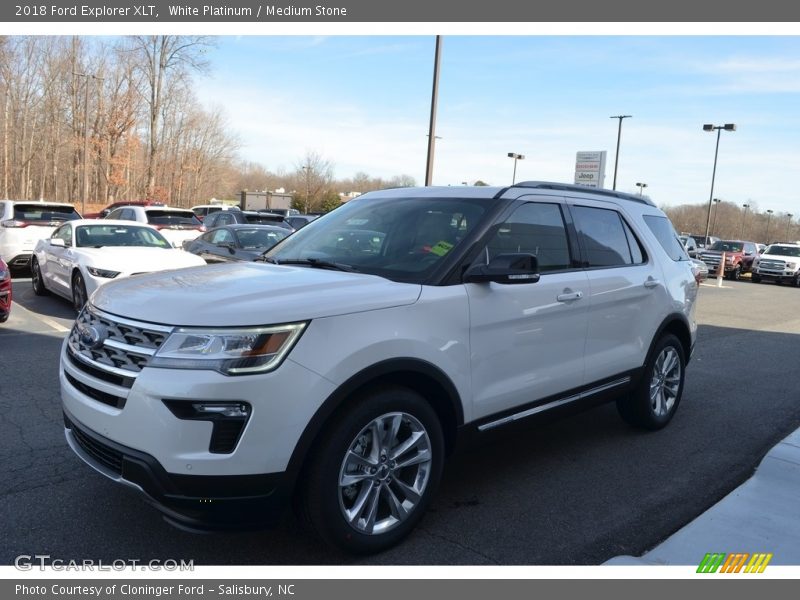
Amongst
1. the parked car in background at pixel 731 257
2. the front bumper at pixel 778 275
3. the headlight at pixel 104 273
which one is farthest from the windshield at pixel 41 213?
the front bumper at pixel 778 275

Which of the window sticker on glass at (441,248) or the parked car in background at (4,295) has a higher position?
the window sticker on glass at (441,248)

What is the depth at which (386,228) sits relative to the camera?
416 cm

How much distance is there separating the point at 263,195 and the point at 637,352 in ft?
171

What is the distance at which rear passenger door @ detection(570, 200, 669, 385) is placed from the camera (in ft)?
14.8

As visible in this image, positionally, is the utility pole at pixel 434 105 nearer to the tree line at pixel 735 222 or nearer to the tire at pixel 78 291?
the tire at pixel 78 291

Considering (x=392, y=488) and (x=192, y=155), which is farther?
(x=192, y=155)

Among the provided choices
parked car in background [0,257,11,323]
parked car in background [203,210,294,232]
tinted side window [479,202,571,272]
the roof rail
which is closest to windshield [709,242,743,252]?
parked car in background [203,210,294,232]

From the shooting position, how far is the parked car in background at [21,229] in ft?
44.9

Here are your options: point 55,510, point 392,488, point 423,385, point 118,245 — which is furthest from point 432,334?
point 118,245

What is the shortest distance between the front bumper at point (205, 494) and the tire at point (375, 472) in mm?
205

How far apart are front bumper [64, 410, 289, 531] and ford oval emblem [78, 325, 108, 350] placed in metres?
0.51

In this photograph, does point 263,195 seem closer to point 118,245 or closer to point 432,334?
point 118,245

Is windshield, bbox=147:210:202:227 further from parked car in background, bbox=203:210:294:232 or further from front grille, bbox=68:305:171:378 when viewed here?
front grille, bbox=68:305:171:378

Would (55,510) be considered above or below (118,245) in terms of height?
below
